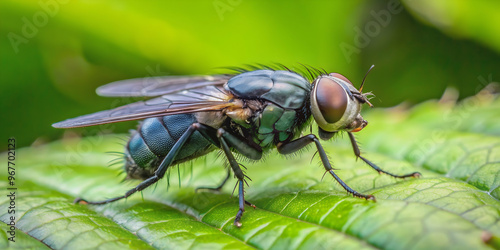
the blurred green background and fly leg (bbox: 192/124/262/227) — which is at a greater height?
the blurred green background

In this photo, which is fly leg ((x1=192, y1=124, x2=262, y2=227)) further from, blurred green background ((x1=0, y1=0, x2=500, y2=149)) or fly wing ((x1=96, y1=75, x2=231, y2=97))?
blurred green background ((x1=0, y1=0, x2=500, y2=149))

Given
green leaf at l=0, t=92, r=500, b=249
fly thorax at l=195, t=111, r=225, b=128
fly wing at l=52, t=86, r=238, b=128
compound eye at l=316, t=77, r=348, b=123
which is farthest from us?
fly thorax at l=195, t=111, r=225, b=128

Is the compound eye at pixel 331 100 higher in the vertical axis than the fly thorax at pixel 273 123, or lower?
higher

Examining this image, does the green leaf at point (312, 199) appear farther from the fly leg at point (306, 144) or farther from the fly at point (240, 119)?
the fly at point (240, 119)

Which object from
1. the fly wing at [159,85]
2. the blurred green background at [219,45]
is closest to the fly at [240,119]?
the fly wing at [159,85]

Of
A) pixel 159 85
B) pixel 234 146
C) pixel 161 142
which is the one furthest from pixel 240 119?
pixel 159 85

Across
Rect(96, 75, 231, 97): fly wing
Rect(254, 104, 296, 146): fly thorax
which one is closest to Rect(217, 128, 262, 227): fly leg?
Rect(254, 104, 296, 146): fly thorax
